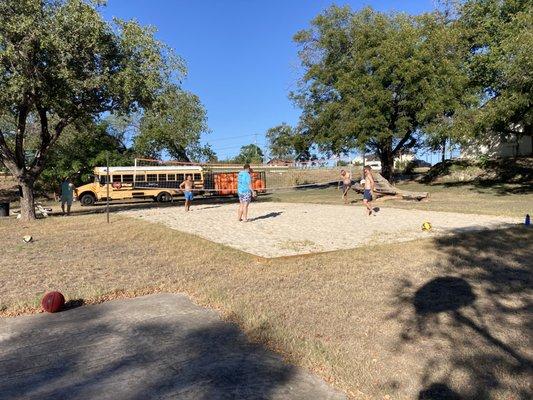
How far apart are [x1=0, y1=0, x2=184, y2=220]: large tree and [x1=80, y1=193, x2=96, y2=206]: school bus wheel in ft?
37.7

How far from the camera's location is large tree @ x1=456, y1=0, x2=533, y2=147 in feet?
70.1

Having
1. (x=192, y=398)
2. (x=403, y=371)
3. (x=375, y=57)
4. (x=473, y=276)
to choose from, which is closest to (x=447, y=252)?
(x=473, y=276)

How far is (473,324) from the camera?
5.22 metres

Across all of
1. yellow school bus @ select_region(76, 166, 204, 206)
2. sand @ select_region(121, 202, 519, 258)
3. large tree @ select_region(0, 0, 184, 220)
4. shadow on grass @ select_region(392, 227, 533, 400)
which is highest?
large tree @ select_region(0, 0, 184, 220)

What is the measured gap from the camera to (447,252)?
28.9ft

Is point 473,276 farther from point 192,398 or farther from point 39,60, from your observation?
point 39,60

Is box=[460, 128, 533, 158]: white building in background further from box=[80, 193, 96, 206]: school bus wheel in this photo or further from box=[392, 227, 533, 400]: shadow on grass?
box=[392, 227, 533, 400]: shadow on grass

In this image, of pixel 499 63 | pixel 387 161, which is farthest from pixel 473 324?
pixel 387 161

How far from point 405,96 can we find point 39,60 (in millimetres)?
22255

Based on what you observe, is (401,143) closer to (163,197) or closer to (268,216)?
(163,197)

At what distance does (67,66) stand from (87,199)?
15.4 m

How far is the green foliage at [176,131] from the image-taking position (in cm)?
4422

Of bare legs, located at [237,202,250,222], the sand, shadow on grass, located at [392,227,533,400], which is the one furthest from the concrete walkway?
bare legs, located at [237,202,250,222]

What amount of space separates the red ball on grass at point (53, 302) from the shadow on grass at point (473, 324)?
406cm
